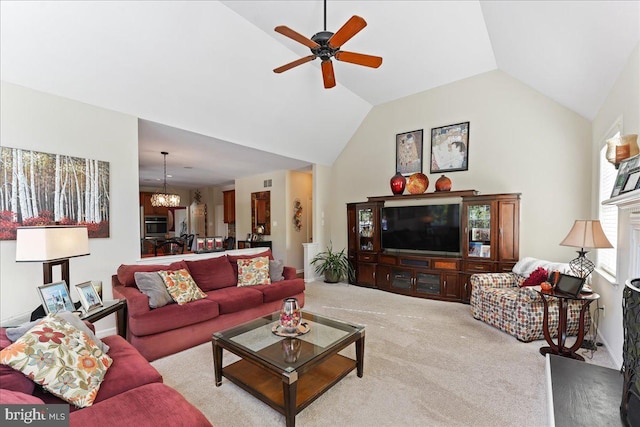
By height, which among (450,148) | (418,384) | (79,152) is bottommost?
(418,384)

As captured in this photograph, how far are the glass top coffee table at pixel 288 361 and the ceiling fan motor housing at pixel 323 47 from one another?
8.27ft

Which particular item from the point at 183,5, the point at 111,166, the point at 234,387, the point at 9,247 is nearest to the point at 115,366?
the point at 234,387

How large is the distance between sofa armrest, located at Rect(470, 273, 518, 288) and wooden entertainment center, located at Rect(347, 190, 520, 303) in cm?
44

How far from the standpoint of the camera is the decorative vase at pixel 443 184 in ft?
15.3

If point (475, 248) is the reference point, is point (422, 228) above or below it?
above

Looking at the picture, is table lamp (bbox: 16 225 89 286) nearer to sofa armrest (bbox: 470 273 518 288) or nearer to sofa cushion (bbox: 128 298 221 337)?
sofa cushion (bbox: 128 298 221 337)

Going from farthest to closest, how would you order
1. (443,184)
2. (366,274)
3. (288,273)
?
(366,274), (443,184), (288,273)

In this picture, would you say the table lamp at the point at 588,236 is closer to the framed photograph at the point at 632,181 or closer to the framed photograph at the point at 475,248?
the framed photograph at the point at 632,181

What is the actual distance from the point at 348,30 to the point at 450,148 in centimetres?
338

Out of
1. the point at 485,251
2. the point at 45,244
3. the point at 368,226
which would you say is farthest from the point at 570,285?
the point at 45,244

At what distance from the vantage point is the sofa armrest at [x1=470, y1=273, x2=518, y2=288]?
374 cm

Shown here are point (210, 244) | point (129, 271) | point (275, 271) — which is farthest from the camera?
→ point (210, 244)

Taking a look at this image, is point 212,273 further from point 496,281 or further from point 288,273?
point 496,281

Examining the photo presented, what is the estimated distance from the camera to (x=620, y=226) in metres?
2.60
